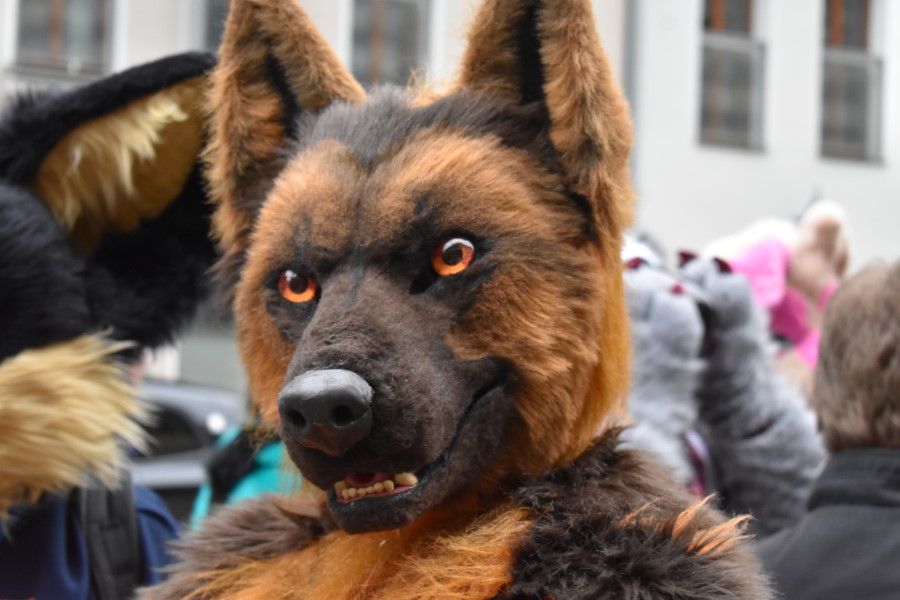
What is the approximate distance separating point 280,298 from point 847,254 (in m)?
2.61

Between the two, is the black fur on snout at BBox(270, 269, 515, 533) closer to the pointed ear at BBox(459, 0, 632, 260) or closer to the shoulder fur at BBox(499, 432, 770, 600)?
the shoulder fur at BBox(499, 432, 770, 600)

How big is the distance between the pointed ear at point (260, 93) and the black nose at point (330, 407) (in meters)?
0.48

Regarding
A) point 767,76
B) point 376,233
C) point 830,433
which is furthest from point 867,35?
point 376,233

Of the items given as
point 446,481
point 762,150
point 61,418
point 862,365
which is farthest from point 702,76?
point 446,481

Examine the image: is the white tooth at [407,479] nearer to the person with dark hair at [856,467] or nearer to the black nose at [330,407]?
the black nose at [330,407]

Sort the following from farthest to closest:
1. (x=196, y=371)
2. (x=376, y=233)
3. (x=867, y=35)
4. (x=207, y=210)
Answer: (x=867, y=35) → (x=196, y=371) → (x=207, y=210) → (x=376, y=233)

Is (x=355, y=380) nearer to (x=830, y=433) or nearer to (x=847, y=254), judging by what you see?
(x=830, y=433)

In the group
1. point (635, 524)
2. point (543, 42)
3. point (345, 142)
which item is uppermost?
point (543, 42)

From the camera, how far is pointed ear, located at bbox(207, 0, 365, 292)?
166cm

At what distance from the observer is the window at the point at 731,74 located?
10188mm

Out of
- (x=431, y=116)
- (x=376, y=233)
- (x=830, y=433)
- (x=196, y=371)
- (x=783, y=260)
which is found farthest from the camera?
(x=196, y=371)

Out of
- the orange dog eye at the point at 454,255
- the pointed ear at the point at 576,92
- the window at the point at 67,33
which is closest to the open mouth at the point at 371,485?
the orange dog eye at the point at 454,255

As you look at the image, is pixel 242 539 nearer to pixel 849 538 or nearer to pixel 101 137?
pixel 101 137

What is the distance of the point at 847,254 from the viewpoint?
357 centimetres
